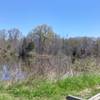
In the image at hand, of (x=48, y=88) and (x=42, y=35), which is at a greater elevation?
(x=42, y=35)

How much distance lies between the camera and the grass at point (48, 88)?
7516 millimetres

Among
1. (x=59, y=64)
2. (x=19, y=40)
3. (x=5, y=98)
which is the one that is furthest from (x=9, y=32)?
(x=5, y=98)

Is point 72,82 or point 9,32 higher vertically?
point 9,32

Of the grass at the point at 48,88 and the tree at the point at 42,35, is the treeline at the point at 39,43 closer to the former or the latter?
the tree at the point at 42,35

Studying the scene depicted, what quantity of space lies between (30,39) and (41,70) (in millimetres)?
49909

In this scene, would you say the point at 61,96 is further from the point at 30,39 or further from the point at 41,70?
the point at 30,39

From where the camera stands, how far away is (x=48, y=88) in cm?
841

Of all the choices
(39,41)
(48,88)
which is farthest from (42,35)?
(48,88)

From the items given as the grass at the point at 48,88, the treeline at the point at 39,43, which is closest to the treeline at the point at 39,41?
the treeline at the point at 39,43

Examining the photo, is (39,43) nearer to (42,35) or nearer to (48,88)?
(42,35)

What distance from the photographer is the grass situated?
7516mm

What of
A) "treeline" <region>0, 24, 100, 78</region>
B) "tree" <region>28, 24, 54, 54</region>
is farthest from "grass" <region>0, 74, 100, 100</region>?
"tree" <region>28, 24, 54, 54</region>

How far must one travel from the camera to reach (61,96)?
7.71 metres

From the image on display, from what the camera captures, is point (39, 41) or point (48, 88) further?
point (39, 41)
